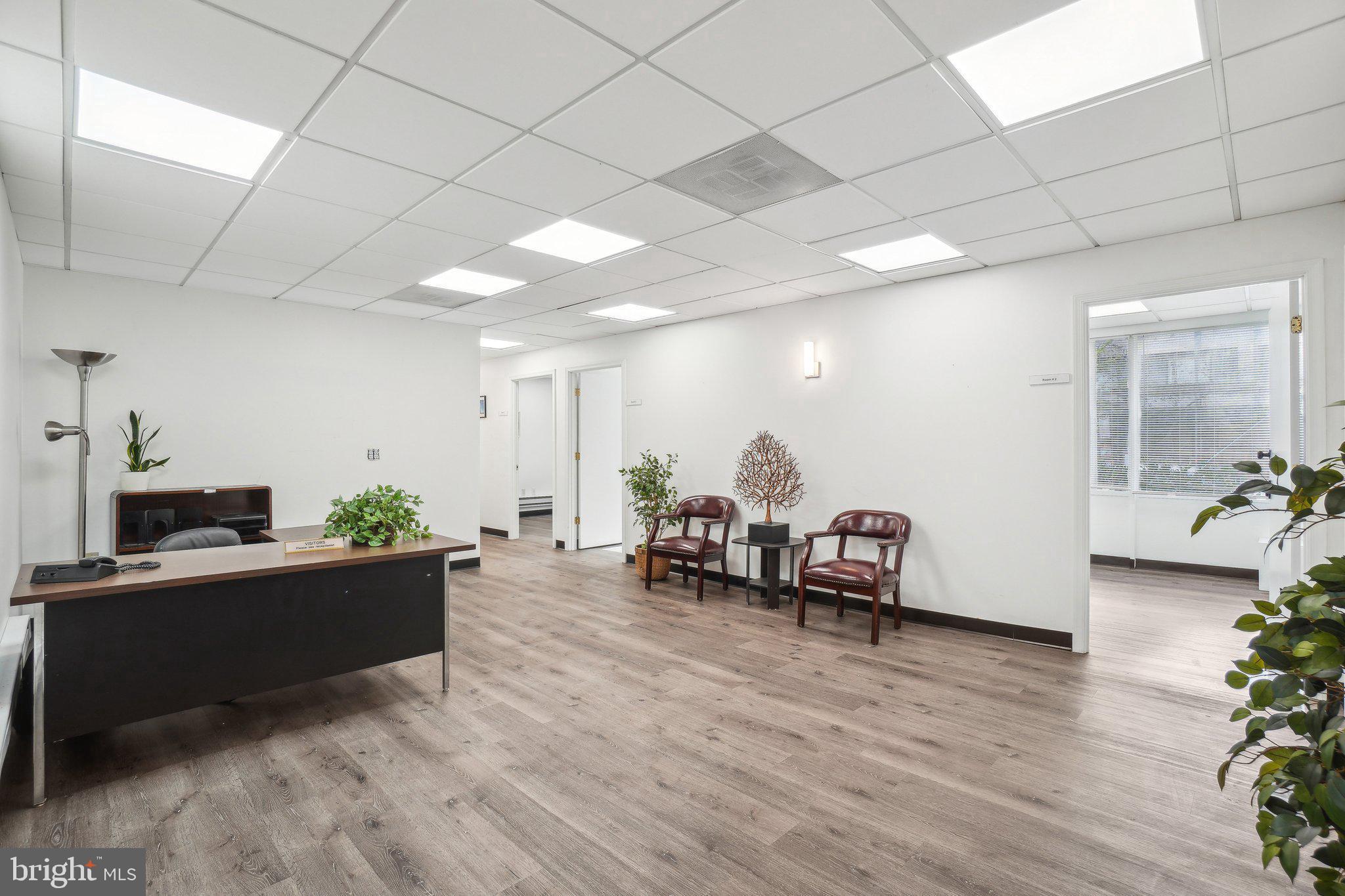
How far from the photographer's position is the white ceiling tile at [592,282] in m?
4.81

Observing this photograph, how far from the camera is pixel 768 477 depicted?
19.0 ft

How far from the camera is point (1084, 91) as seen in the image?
2402 millimetres

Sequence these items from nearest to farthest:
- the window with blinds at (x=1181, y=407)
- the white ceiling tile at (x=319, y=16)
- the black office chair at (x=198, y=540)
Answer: the white ceiling tile at (x=319, y=16), the black office chair at (x=198, y=540), the window with blinds at (x=1181, y=407)

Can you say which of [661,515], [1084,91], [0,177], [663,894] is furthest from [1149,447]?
[0,177]

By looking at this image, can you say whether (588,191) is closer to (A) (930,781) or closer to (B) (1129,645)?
(A) (930,781)

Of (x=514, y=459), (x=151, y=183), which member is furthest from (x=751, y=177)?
(x=514, y=459)

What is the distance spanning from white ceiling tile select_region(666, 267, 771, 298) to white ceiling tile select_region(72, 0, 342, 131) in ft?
9.49

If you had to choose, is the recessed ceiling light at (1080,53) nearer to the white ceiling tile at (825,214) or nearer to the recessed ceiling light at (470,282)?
the white ceiling tile at (825,214)

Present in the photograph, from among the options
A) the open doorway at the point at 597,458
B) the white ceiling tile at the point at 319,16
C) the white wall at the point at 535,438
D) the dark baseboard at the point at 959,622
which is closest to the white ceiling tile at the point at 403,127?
the white ceiling tile at the point at 319,16

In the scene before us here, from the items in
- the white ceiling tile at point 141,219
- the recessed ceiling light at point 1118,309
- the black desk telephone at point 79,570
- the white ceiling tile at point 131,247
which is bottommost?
the black desk telephone at point 79,570

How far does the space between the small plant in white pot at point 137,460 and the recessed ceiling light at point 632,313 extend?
3.75m

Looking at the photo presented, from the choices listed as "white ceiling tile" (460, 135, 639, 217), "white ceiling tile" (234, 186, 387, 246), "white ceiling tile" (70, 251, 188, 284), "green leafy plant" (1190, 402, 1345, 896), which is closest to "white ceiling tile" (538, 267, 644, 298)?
"white ceiling tile" (460, 135, 639, 217)

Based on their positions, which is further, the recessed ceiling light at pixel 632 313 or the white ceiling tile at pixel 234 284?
the recessed ceiling light at pixel 632 313

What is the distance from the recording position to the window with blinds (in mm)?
6355
